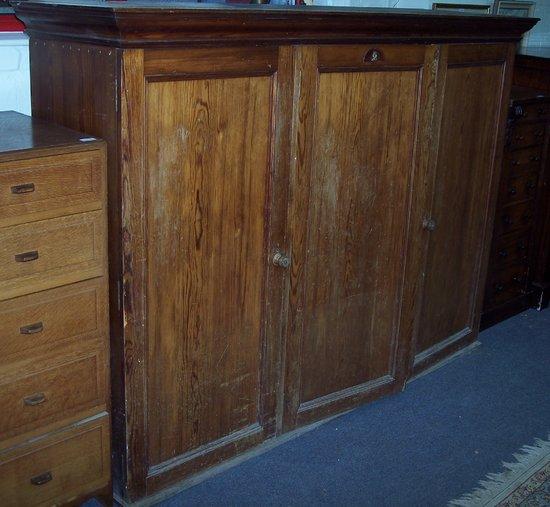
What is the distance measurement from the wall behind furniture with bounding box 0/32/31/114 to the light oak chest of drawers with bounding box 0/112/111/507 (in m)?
0.20

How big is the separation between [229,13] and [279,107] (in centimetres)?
35

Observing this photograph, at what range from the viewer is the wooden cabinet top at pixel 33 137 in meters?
1.82

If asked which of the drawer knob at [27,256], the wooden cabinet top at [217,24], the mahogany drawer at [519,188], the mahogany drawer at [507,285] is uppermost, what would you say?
the wooden cabinet top at [217,24]

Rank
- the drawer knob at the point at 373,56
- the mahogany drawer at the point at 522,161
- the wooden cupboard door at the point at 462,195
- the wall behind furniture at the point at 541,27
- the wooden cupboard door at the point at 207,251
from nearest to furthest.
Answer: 1. the wooden cupboard door at the point at 207,251
2. the drawer knob at the point at 373,56
3. the wooden cupboard door at the point at 462,195
4. the mahogany drawer at the point at 522,161
5. the wall behind furniture at the point at 541,27

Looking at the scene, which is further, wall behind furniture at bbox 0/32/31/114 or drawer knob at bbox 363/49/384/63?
drawer knob at bbox 363/49/384/63

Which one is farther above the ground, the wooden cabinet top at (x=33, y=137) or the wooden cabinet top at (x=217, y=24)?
the wooden cabinet top at (x=217, y=24)

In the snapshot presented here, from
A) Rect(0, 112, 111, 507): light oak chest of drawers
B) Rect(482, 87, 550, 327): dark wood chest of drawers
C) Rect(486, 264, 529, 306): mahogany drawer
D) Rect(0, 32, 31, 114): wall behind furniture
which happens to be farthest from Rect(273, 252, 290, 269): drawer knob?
Rect(486, 264, 529, 306): mahogany drawer

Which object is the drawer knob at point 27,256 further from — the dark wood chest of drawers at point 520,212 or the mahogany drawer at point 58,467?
the dark wood chest of drawers at point 520,212

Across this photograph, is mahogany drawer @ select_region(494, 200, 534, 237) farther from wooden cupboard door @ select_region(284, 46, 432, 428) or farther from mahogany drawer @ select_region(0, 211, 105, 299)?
mahogany drawer @ select_region(0, 211, 105, 299)

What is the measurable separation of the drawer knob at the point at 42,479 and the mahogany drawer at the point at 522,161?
7.43ft

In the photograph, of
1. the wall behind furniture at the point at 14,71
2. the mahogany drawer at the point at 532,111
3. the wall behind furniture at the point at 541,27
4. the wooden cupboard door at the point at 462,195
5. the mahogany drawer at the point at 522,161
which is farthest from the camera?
the wall behind furniture at the point at 541,27

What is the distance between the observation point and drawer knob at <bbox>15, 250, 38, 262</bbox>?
72.4 inches

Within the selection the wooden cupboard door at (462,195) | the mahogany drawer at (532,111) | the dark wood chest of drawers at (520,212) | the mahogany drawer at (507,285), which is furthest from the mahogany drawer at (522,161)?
the mahogany drawer at (507,285)

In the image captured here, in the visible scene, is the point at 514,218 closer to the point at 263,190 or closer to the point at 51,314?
the point at 263,190
